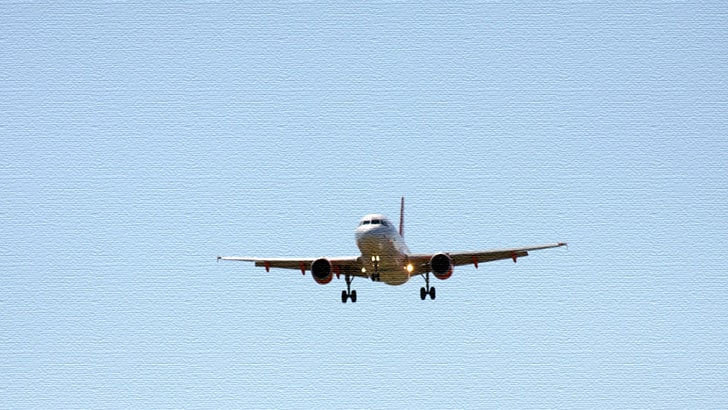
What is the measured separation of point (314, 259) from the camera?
7406 cm

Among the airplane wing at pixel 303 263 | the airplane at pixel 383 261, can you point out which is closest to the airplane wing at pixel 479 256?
the airplane at pixel 383 261

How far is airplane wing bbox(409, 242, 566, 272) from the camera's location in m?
72.3

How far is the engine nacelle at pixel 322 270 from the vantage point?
7294 centimetres

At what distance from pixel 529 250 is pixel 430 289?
272 inches

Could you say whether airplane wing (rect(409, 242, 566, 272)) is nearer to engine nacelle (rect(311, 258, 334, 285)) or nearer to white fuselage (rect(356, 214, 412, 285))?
white fuselage (rect(356, 214, 412, 285))

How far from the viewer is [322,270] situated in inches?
2876

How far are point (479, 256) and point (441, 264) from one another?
3415mm

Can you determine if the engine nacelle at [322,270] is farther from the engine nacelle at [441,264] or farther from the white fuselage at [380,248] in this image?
A: the engine nacelle at [441,264]

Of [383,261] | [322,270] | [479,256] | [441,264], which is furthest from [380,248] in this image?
[479,256]

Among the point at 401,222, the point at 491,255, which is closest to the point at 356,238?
the point at 491,255

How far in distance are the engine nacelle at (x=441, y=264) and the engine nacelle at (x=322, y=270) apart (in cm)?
596

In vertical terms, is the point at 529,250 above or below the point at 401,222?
below

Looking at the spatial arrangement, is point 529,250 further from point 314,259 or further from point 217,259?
point 217,259

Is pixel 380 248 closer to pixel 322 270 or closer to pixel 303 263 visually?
pixel 322 270
